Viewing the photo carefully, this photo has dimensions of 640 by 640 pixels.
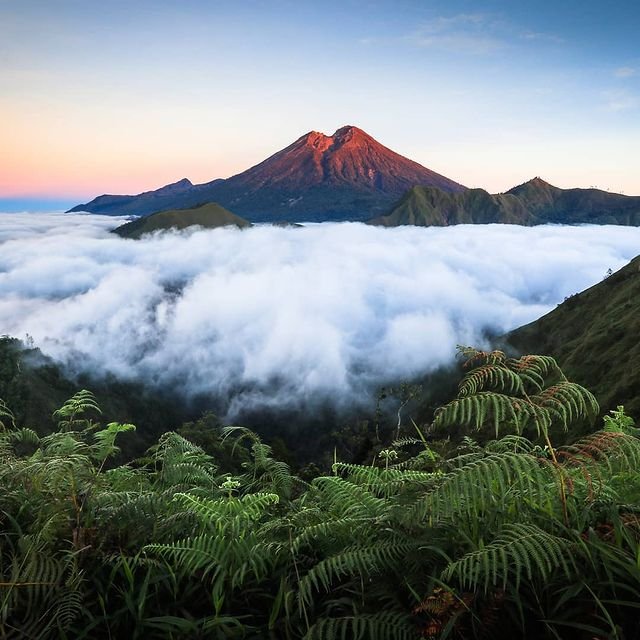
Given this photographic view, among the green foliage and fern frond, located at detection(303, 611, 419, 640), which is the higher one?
the green foliage

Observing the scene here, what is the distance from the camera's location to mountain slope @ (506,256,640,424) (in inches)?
3248

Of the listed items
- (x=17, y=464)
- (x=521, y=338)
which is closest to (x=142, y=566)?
(x=17, y=464)

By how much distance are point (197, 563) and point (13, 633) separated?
1.19 meters

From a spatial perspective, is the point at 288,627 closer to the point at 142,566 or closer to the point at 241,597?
the point at 241,597

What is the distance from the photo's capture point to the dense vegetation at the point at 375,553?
9.20 feet

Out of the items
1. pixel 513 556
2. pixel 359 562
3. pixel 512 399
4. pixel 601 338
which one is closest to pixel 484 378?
pixel 512 399

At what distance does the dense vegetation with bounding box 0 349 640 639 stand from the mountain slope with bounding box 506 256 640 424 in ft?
247

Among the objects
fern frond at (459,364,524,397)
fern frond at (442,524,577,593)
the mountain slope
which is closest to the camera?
fern frond at (442,524,577,593)

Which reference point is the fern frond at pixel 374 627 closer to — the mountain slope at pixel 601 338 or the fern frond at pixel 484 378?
the fern frond at pixel 484 378

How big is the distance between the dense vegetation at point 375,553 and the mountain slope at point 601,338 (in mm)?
75386

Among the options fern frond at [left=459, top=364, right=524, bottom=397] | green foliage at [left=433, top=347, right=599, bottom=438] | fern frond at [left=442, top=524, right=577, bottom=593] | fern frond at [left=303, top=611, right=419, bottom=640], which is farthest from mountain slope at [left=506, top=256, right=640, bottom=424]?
fern frond at [left=303, top=611, right=419, bottom=640]

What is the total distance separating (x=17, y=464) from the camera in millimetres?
4363

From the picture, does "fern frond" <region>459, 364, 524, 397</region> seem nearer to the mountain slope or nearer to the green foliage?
the green foliage

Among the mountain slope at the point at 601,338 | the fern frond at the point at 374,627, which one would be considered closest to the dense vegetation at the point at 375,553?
the fern frond at the point at 374,627
